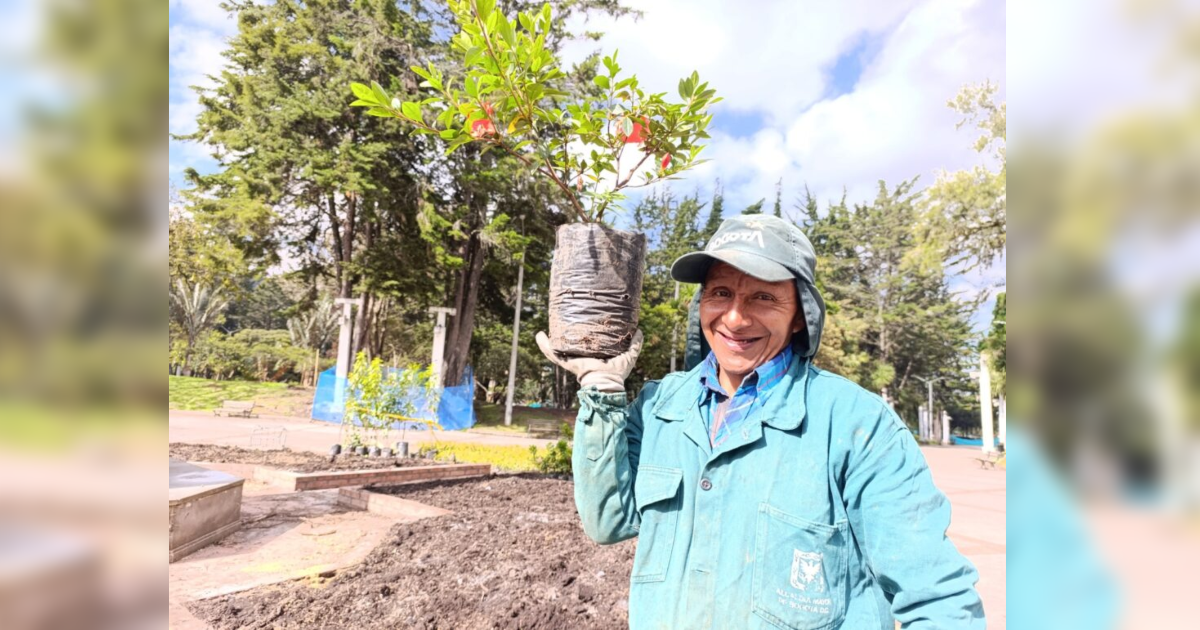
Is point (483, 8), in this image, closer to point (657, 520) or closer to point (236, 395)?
point (657, 520)

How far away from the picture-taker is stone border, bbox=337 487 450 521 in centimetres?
571

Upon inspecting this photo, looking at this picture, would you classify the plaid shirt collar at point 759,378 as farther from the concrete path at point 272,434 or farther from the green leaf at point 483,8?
the concrete path at point 272,434

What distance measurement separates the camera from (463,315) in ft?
67.7

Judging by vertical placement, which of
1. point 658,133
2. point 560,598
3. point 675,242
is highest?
point 675,242

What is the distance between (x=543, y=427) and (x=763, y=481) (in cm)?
1980

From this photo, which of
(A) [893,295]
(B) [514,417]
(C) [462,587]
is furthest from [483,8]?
(A) [893,295]

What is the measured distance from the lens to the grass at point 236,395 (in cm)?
2044

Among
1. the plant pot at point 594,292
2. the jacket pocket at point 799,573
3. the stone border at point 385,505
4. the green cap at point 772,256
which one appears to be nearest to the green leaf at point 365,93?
the plant pot at point 594,292

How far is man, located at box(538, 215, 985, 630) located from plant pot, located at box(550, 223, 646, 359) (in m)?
0.06

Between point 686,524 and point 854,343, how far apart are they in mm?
27148

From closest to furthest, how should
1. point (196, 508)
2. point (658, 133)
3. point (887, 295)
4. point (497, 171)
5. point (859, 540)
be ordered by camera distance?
1. point (859, 540)
2. point (658, 133)
3. point (196, 508)
4. point (497, 171)
5. point (887, 295)
